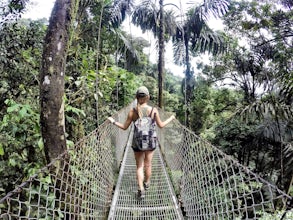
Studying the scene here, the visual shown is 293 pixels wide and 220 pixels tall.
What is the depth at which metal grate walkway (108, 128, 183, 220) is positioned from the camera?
2199 mm

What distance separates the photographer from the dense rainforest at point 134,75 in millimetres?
2162

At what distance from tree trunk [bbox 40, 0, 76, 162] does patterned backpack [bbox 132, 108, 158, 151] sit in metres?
0.64

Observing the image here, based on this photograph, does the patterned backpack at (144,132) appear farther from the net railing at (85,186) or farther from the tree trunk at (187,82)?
the tree trunk at (187,82)

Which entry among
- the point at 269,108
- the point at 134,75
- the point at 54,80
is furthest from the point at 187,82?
the point at 54,80

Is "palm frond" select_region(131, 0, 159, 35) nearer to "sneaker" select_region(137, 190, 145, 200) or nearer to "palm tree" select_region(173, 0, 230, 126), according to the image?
"palm tree" select_region(173, 0, 230, 126)

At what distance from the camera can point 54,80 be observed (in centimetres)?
173

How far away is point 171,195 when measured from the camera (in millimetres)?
2473

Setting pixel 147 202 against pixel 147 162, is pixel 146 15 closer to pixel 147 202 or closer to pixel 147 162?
pixel 147 162

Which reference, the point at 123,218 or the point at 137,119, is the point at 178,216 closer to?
the point at 123,218

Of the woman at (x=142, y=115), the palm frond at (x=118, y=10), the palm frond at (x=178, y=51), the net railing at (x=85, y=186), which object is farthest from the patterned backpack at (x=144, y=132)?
the palm frond at (x=178, y=51)

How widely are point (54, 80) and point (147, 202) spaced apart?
46.7 inches

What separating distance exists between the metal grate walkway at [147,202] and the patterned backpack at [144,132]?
414mm

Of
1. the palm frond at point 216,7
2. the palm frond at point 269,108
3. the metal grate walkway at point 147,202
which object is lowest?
the metal grate walkway at point 147,202

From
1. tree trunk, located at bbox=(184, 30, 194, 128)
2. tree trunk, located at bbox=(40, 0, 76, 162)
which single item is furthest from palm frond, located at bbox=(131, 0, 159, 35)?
tree trunk, located at bbox=(40, 0, 76, 162)
